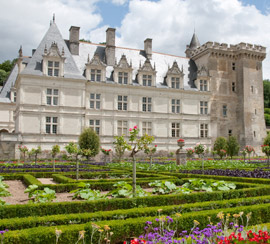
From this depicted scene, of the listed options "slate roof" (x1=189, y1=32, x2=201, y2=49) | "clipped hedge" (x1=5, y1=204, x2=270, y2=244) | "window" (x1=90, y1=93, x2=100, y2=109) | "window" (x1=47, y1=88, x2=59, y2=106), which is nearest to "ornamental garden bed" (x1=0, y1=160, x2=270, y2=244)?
"clipped hedge" (x1=5, y1=204, x2=270, y2=244)

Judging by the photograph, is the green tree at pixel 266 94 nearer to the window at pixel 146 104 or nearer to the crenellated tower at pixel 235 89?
the crenellated tower at pixel 235 89

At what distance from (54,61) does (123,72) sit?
777 cm

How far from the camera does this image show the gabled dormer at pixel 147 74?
118 feet

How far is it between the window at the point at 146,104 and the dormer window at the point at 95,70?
5359 millimetres

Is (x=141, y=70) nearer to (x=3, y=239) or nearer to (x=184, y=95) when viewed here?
(x=184, y=95)

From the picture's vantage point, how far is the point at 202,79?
39.0 meters

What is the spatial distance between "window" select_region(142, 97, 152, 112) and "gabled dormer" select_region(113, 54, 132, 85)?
8.81 feet

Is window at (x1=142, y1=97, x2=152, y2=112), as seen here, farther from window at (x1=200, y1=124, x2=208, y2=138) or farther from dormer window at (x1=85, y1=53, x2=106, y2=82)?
window at (x1=200, y1=124, x2=208, y2=138)

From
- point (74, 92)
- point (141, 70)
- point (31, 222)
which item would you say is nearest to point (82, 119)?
point (74, 92)

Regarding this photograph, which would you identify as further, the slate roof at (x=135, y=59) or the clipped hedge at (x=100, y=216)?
the slate roof at (x=135, y=59)

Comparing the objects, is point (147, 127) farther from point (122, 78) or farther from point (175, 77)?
point (175, 77)

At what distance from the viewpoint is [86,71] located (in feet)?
110

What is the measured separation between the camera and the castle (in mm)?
31188

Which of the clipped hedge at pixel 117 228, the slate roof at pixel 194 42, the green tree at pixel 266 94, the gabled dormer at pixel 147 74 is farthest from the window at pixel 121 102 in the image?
the green tree at pixel 266 94
